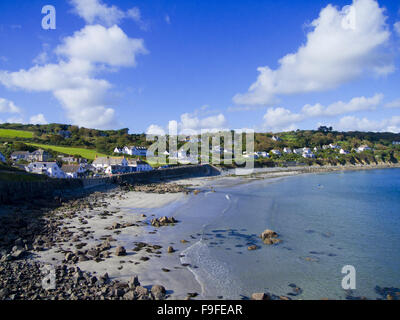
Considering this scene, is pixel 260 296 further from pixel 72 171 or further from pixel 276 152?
pixel 276 152

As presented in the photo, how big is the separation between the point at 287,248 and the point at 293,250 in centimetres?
43

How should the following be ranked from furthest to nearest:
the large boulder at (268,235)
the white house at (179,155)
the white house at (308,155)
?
the white house at (308,155), the white house at (179,155), the large boulder at (268,235)

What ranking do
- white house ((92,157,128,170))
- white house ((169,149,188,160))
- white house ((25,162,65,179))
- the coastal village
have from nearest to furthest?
white house ((25,162,65,179)) < the coastal village < white house ((92,157,128,170)) < white house ((169,149,188,160))

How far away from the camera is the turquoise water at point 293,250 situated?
474 inches

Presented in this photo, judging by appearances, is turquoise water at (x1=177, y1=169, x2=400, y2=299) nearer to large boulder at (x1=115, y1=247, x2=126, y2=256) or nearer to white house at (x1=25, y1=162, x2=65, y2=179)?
large boulder at (x1=115, y1=247, x2=126, y2=256)

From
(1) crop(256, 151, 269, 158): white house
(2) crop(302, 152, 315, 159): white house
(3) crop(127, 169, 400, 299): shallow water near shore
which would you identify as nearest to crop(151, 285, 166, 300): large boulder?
(3) crop(127, 169, 400, 299): shallow water near shore

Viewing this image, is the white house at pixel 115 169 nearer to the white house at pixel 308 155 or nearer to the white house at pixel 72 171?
Result: the white house at pixel 72 171

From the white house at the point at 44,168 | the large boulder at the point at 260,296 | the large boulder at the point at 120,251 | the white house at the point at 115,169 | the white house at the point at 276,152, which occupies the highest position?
the white house at the point at 276,152

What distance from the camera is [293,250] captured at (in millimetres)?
16547

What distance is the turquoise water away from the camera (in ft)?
39.5

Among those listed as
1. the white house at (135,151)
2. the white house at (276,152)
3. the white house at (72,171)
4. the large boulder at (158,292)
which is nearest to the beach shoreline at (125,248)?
the large boulder at (158,292)
